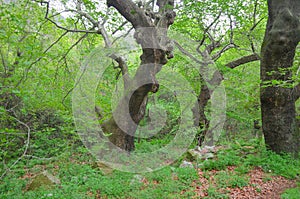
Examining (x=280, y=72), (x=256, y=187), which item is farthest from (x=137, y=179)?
(x=280, y=72)

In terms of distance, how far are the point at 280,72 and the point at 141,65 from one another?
3.11 meters

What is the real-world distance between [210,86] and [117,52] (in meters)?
3.23

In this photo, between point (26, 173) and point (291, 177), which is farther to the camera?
point (26, 173)

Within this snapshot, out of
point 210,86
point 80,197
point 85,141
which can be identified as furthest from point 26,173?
point 210,86

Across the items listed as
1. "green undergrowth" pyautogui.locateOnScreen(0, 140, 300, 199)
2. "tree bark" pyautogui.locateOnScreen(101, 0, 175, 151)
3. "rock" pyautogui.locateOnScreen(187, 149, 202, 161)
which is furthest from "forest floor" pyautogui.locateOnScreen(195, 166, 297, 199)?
"tree bark" pyautogui.locateOnScreen(101, 0, 175, 151)

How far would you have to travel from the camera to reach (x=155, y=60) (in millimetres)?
5203

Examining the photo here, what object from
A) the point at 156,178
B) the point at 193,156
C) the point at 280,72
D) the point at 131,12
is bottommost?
the point at 156,178

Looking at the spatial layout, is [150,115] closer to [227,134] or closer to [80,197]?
[227,134]

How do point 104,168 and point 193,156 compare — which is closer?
point 104,168

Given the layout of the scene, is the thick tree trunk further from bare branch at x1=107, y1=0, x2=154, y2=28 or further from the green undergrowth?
bare branch at x1=107, y1=0, x2=154, y2=28

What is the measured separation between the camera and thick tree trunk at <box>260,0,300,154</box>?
15.7ft

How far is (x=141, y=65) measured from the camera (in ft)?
18.0

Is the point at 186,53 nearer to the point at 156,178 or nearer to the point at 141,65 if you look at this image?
the point at 141,65

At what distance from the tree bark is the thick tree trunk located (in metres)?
2.29
